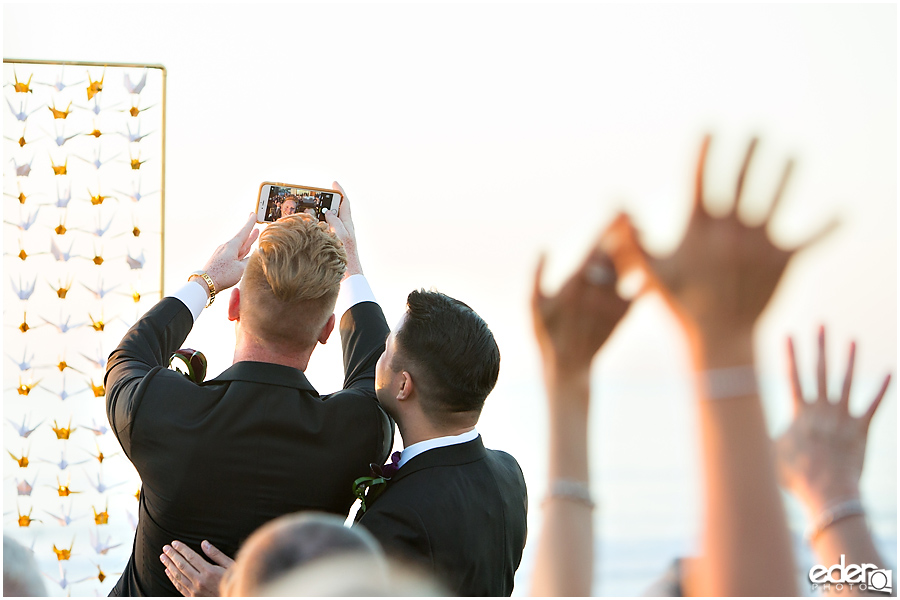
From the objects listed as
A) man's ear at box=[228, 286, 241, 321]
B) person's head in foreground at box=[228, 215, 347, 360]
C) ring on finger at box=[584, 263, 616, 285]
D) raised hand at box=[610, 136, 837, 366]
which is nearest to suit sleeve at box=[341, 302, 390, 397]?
person's head in foreground at box=[228, 215, 347, 360]

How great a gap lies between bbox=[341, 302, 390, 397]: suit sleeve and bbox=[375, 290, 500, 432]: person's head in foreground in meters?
0.15

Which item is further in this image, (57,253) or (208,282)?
(57,253)

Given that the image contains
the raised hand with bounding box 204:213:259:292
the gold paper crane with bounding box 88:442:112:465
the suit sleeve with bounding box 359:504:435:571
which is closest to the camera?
the suit sleeve with bounding box 359:504:435:571

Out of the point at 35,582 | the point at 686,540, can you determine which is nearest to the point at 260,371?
the point at 35,582

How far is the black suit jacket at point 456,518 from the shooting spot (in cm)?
125

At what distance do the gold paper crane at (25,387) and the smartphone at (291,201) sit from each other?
2.82 ft

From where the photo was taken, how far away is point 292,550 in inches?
28.4

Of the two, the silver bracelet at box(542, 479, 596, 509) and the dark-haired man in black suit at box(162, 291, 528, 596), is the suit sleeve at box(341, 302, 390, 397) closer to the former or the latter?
the dark-haired man in black suit at box(162, 291, 528, 596)

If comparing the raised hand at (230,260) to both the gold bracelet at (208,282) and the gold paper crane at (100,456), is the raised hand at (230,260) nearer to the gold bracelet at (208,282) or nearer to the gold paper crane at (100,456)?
the gold bracelet at (208,282)

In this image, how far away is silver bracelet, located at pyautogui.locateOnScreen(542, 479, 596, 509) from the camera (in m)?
1.54

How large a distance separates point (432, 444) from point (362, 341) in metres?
0.32

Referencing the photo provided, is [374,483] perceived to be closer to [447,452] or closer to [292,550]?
[447,452]

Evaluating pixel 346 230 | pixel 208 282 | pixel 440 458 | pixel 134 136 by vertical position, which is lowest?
pixel 440 458

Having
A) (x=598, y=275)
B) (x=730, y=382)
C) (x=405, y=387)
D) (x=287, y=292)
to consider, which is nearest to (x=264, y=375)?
(x=287, y=292)
